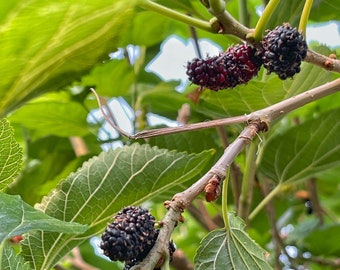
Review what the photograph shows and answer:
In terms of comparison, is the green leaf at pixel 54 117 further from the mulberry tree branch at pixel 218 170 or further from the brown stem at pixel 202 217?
the mulberry tree branch at pixel 218 170

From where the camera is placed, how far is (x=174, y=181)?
68 centimetres

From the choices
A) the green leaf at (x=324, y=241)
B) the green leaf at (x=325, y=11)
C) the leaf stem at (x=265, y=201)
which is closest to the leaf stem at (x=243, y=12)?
the green leaf at (x=325, y=11)

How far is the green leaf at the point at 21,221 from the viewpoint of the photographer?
469 mm

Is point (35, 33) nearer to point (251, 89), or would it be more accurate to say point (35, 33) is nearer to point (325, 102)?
point (251, 89)

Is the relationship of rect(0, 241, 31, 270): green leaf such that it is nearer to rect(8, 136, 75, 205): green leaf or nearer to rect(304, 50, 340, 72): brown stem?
rect(304, 50, 340, 72): brown stem

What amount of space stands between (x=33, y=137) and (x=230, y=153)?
0.79 meters

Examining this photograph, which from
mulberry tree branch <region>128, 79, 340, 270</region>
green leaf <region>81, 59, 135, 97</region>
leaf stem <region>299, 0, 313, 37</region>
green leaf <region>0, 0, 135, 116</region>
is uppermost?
green leaf <region>81, 59, 135, 97</region>

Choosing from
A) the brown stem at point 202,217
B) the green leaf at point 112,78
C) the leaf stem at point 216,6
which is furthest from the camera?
the green leaf at point 112,78

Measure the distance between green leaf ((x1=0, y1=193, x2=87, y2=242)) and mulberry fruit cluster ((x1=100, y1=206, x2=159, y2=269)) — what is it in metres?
0.02

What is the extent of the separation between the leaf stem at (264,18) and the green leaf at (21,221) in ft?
0.75

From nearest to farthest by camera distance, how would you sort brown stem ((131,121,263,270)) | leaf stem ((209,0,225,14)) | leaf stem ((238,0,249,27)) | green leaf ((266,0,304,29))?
brown stem ((131,121,263,270))
leaf stem ((209,0,225,14))
green leaf ((266,0,304,29))
leaf stem ((238,0,249,27))

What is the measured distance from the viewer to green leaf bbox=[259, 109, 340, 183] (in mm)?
913

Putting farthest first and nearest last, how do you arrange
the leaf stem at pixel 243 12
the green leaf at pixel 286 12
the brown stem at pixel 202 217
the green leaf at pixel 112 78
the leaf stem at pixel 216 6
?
the green leaf at pixel 112 78 < the brown stem at pixel 202 217 < the leaf stem at pixel 243 12 < the green leaf at pixel 286 12 < the leaf stem at pixel 216 6

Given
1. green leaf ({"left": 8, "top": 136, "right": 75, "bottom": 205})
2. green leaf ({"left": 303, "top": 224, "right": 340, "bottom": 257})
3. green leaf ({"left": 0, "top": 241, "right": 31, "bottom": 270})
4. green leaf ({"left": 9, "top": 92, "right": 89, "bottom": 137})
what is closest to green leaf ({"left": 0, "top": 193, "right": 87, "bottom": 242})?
green leaf ({"left": 0, "top": 241, "right": 31, "bottom": 270})
